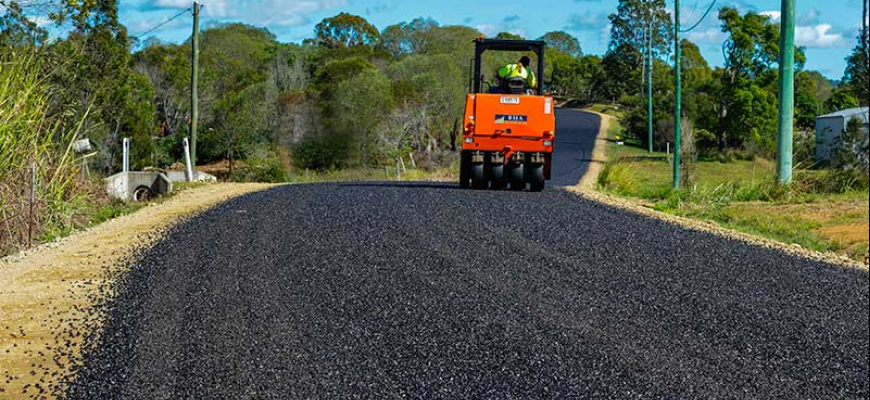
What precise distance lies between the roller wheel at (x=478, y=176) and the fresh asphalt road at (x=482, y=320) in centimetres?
743

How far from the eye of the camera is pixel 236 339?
741 centimetres

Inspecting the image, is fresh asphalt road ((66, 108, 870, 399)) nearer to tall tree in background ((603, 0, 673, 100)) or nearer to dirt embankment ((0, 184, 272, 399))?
dirt embankment ((0, 184, 272, 399))

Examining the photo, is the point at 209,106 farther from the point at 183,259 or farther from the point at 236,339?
the point at 236,339

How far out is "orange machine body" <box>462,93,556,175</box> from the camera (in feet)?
61.7

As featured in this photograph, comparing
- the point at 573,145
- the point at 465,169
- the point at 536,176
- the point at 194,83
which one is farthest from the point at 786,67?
the point at 573,145

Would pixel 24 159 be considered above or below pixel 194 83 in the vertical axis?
below

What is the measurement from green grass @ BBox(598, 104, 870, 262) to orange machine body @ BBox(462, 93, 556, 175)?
2.65m

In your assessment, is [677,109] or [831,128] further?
[677,109]

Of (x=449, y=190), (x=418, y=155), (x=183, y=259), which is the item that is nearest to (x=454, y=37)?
(x=418, y=155)

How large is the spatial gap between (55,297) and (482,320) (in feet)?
14.9

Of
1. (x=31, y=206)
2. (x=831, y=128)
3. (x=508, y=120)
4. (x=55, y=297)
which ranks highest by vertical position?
(x=508, y=120)

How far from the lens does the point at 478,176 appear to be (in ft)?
65.8

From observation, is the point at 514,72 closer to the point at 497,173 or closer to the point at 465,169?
the point at 497,173

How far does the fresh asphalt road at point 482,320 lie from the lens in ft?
19.7
